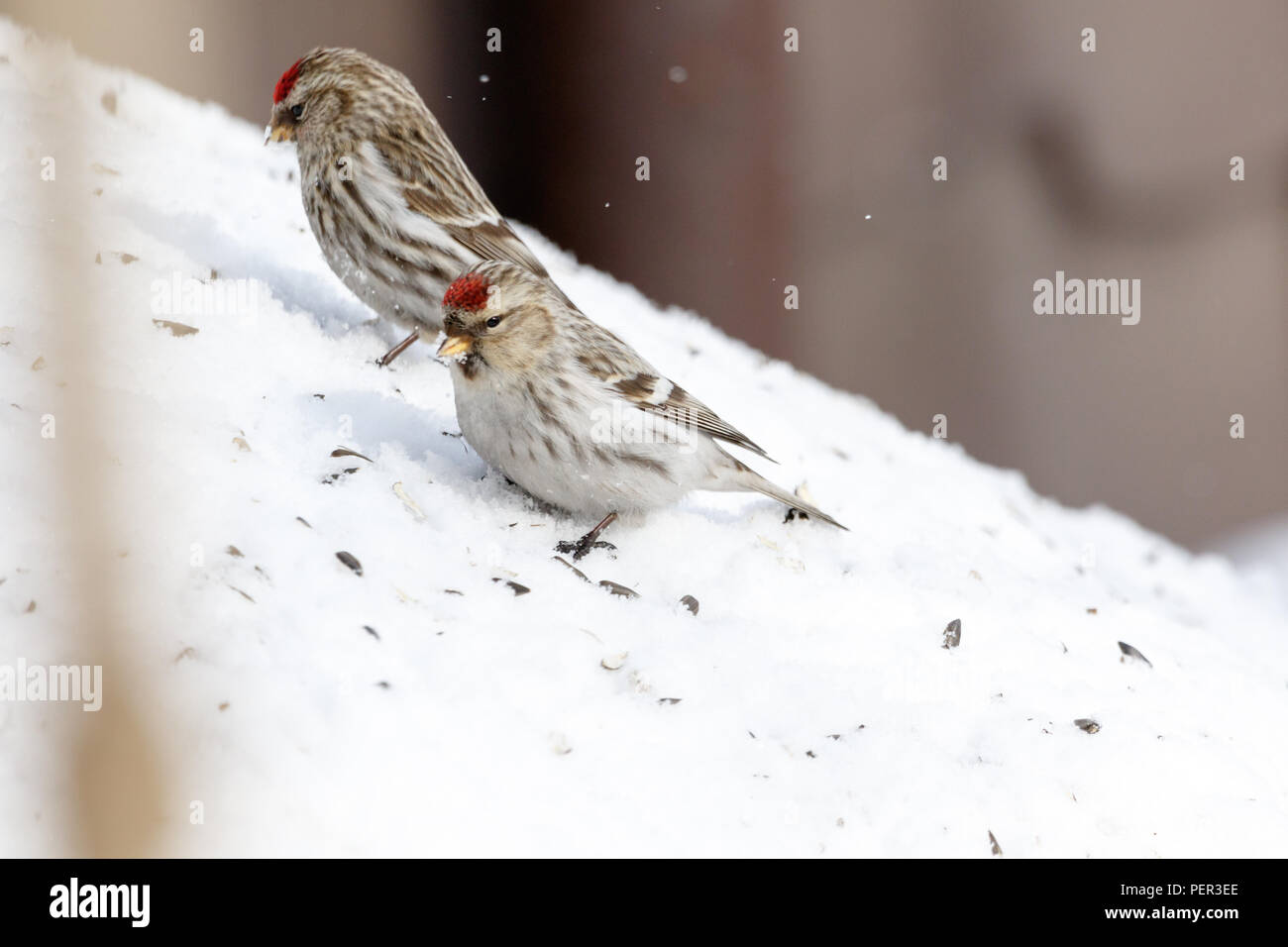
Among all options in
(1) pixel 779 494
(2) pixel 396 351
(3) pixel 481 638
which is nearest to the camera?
(3) pixel 481 638

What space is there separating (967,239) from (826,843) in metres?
5.86

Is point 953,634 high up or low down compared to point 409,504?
down

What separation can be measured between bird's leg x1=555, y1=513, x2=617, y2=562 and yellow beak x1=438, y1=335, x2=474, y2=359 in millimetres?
523

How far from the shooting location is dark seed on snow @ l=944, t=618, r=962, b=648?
2.98m

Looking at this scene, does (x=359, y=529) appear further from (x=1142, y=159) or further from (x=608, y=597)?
(x=1142, y=159)

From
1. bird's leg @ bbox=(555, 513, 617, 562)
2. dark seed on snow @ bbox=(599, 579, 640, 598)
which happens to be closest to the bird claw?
bird's leg @ bbox=(555, 513, 617, 562)

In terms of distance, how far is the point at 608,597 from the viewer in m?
2.70

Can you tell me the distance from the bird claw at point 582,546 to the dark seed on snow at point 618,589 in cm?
→ 12

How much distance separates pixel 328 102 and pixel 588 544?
175 cm

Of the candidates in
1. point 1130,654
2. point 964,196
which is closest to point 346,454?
point 1130,654

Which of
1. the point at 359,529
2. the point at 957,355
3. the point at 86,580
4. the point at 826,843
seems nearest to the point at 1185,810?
the point at 826,843

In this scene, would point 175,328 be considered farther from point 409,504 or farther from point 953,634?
point 953,634

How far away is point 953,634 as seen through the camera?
302 cm
